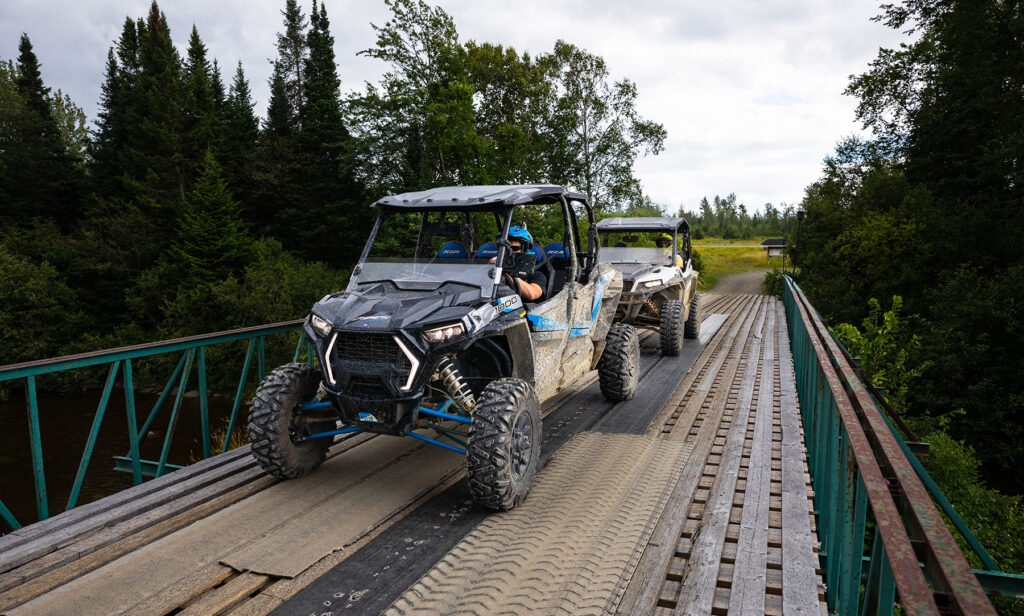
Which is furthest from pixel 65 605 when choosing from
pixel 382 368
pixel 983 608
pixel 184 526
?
pixel 983 608

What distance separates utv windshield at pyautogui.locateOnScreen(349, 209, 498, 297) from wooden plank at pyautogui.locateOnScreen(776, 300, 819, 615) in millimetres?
2537

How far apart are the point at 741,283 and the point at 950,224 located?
61.5 ft

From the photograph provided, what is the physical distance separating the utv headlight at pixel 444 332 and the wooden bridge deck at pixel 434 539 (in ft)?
4.09

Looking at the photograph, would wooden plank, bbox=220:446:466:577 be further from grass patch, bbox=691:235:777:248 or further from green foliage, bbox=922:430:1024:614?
grass patch, bbox=691:235:777:248

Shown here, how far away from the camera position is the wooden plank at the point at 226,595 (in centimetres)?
292

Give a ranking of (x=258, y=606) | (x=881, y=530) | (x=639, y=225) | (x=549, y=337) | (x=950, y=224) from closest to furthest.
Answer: (x=881, y=530)
(x=258, y=606)
(x=549, y=337)
(x=639, y=225)
(x=950, y=224)

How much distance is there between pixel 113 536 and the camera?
11.8 ft

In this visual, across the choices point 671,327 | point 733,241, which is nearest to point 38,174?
point 671,327

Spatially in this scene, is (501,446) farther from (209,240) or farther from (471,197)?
(209,240)

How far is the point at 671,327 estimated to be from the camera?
9.70 meters

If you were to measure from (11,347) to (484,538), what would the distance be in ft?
103

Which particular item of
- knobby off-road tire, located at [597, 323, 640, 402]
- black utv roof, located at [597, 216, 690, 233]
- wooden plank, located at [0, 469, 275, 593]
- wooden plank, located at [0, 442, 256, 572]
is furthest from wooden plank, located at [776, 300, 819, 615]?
black utv roof, located at [597, 216, 690, 233]

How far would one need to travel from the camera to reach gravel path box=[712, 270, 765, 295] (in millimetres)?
39253

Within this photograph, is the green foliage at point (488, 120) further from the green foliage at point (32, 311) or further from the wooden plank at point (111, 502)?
the wooden plank at point (111, 502)
